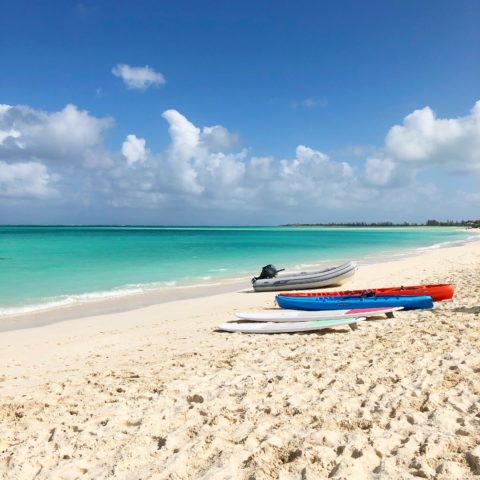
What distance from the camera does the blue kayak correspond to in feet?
34.2

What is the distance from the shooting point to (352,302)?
10.9 metres

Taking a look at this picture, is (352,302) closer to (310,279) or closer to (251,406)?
(310,279)

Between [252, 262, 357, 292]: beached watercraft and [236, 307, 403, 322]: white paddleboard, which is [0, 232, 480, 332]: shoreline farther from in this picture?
[236, 307, 403, 322]: white paddleboard

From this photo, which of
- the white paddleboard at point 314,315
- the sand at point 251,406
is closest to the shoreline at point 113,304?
the sand at point 251,406

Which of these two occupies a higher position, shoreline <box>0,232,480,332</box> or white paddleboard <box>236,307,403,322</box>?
white paddleboard <box>236,307,403,322</box>

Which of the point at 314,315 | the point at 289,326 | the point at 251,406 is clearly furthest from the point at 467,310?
the point at 251,406

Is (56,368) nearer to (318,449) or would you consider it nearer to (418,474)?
(318,449)

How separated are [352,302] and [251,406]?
661 centimetres

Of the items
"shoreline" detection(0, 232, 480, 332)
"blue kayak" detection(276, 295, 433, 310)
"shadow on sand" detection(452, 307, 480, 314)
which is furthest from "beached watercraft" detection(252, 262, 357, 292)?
"shadow on sand" detection(452, 307, 480, 314)

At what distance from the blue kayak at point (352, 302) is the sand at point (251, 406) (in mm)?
1622

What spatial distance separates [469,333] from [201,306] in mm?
7910

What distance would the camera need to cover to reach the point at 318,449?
3867mm

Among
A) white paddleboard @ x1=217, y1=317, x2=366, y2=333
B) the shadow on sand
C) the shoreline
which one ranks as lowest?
the shoreline

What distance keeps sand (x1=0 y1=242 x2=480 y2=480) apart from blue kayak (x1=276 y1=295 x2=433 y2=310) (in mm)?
1622
